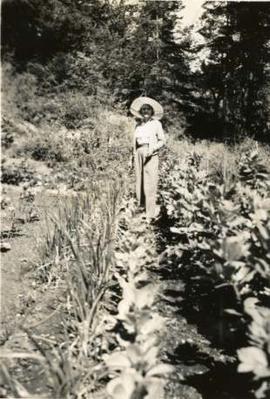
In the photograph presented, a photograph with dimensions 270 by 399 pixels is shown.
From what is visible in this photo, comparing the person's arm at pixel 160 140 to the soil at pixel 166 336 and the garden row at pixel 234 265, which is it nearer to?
the garden row at pixel 234 265

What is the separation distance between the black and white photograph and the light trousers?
0.7 inches

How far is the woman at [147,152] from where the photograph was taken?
241 inches

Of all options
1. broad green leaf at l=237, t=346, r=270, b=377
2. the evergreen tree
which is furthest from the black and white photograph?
the evergreen tree

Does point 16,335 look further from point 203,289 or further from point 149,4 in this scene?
point 149,4

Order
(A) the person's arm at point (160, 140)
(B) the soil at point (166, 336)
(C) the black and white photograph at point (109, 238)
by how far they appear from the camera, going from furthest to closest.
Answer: (A) the person's arm at point (160, 140) → (B) the soil at point (166, 336) → (C) the black and white photograph at point (109, 238)

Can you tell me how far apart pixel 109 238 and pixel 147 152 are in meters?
2.66

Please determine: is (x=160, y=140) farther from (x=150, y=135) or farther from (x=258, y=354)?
(x=258, y=354)

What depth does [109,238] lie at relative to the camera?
3641mm

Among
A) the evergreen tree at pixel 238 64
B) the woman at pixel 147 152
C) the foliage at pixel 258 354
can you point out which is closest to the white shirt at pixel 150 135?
the woman at pixel 147 152

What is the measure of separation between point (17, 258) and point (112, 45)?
49.5 ft

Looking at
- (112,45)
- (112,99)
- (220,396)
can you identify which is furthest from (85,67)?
(220,396)

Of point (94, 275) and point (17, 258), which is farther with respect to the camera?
point (17, 258)

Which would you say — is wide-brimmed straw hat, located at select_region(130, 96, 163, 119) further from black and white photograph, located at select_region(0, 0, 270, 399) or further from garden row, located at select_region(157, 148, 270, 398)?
garden row, located at select_region(157, 148, 270, 398)

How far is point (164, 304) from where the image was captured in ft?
12.3
